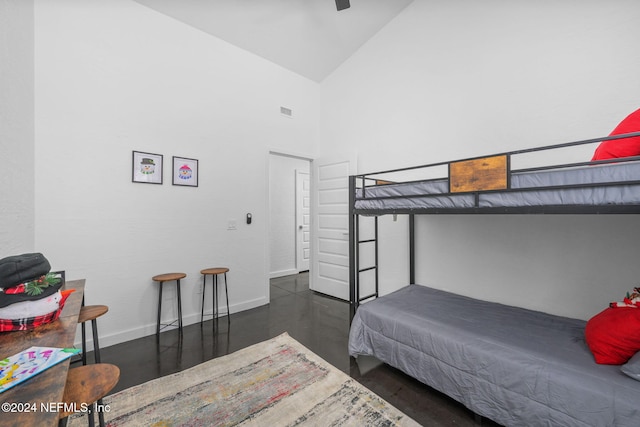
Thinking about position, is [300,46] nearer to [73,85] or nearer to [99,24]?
[99,24]

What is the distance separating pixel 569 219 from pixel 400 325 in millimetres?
1677

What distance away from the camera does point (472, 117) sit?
2.63m

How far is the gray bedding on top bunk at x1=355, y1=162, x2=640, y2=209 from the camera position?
4.12ft

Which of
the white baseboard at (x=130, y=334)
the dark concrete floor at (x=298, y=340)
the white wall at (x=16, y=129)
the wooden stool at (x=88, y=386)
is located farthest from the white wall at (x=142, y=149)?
the wooden stool at (x=88, y=386)

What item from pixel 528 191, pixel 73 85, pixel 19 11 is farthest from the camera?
pixel 73 85

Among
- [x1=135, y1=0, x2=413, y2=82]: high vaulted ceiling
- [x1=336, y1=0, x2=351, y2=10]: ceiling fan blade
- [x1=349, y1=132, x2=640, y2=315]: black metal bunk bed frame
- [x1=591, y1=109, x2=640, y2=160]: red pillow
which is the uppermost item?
[x1=135, y1=0, x2=413, y2=82]: high vaulted ceiling

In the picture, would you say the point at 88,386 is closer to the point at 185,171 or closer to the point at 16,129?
the point at 16,129

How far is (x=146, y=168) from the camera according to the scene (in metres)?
2.72

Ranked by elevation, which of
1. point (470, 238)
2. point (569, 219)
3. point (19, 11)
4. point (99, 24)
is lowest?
point (470, 238)

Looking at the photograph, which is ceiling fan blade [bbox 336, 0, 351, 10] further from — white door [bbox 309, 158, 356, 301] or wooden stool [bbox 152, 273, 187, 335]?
wooden stool [bbox 152, 273, 187, 335]

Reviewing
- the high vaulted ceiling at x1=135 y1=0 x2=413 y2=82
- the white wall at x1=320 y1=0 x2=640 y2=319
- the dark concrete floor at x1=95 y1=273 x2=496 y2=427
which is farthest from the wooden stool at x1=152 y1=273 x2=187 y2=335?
the high vaulted ceiling at x1=135 y1=0 x2=413 y2=82

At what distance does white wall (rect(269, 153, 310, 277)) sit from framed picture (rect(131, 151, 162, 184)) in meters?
2.54

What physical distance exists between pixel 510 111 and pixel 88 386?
138 inches

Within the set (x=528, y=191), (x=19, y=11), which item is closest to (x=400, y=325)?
(x=528, y=191)
